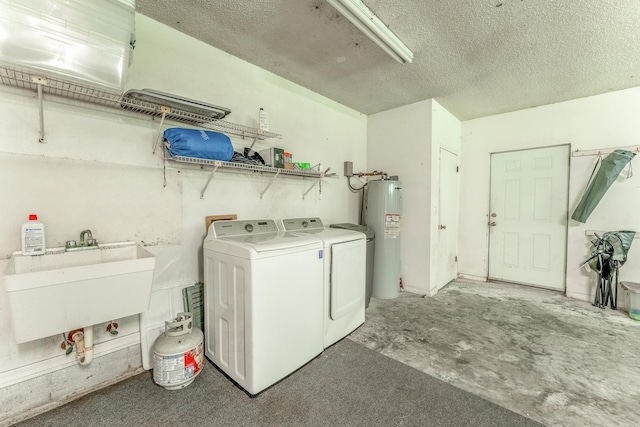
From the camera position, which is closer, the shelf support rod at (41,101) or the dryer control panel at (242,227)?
the shelf support rod at (41,101)

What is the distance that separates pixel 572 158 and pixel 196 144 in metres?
4.43

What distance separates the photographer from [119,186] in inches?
69.7

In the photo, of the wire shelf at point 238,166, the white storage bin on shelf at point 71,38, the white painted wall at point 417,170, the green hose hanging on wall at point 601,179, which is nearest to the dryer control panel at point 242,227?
the wire shelf at point 238,166

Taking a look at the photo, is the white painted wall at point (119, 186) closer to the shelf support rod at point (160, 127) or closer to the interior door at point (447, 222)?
the shelf support rod at point (160, 127)

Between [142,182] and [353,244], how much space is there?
1723mm

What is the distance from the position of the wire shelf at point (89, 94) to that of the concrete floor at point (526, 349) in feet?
7.61

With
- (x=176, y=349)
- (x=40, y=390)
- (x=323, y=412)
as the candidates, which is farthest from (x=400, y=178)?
(x=40, y=390)

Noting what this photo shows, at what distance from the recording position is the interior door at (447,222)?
3.60m

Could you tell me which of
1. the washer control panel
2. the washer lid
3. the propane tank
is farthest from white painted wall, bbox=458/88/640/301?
the propane tank

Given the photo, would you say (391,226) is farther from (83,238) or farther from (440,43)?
(83,238)

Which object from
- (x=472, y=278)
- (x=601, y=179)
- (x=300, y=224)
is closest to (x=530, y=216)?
(x=601, y=179)

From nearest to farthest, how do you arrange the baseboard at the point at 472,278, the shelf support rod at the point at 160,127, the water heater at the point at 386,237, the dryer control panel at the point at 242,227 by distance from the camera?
the shelf support rod at the point at 160,127 → the dryer control panel at the point at 242,227 → the water heater at the point at 386,237 → the baseboard at the point at 472,278

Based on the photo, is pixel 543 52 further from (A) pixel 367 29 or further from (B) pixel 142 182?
(B) pixel 142 182

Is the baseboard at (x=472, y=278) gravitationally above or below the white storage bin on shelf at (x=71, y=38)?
below
